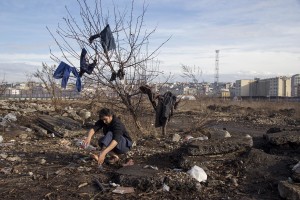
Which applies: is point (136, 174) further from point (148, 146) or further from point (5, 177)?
point (148, 146)

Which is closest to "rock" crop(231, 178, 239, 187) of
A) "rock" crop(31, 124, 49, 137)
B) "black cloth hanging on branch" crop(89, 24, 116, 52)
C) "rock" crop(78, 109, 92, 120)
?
"black cloth hanging on branch" crop(89, 24, 116, 52)

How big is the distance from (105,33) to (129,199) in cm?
500

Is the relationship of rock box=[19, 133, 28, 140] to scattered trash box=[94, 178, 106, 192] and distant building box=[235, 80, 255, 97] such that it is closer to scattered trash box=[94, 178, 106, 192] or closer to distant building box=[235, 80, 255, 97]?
scattered trash box=[94, 178, 106, 192]

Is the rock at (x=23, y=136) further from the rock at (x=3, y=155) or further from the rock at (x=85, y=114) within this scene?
the rock at (x=85, y=114)

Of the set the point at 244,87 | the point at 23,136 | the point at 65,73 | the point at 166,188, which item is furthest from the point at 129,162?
the point at 244,87

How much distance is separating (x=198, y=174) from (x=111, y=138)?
1400mm

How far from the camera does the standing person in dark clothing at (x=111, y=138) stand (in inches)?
218

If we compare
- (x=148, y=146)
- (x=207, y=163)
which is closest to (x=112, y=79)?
(x=148, y=146)

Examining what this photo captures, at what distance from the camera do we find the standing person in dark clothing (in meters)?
5.55

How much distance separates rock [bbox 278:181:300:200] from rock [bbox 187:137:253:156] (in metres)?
1.51

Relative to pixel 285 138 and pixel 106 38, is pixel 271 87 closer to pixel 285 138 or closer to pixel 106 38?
pixel 106 38

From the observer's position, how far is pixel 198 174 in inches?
199

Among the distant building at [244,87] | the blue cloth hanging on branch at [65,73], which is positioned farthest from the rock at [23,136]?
the distant building at [244,87]

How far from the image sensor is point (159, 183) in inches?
190
